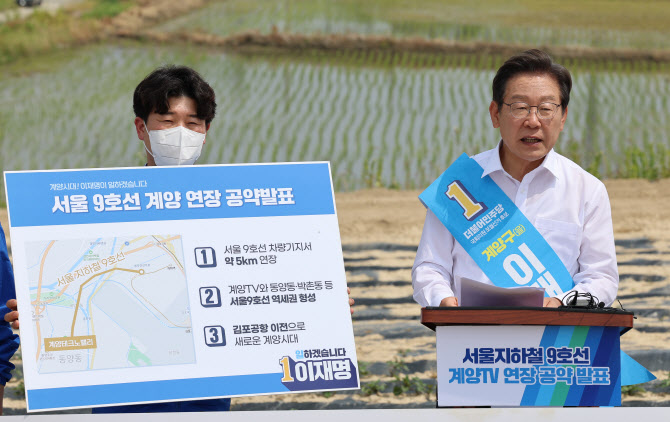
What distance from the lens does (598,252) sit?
259 cm

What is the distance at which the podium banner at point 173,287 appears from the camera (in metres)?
2.26

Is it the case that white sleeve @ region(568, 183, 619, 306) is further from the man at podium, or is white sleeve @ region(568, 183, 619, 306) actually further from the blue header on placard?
the blue header on placard

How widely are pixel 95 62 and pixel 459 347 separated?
9066 millimetres

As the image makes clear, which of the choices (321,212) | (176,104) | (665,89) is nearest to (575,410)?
(321,212)

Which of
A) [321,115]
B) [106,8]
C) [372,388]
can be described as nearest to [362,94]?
[321,115]

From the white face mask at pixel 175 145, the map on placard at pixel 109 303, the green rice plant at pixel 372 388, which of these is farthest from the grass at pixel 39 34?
the map on placard at pixel 109 303

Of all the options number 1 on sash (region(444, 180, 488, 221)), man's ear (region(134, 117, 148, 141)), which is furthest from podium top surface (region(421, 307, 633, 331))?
man's ear (region(134, 117, 148, 141))

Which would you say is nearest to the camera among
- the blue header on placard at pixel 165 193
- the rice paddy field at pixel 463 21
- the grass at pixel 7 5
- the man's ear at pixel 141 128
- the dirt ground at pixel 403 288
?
the blue header on placard at pixel 165 193

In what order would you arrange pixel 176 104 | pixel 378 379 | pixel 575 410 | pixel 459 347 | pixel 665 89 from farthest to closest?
pixel 665 89 < pixel 378 379 < pixel 176 104 < pixel 459 347 < pixel 575 410

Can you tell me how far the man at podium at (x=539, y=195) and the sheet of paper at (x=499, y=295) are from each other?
0.25 meters

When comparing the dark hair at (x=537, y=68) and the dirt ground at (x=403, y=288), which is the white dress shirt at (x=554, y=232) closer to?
the dark hair at (x=537, y=68)

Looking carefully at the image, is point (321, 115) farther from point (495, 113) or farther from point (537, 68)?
point (537, 68)

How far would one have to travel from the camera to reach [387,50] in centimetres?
1118

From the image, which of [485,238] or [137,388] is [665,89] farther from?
[137,388]
